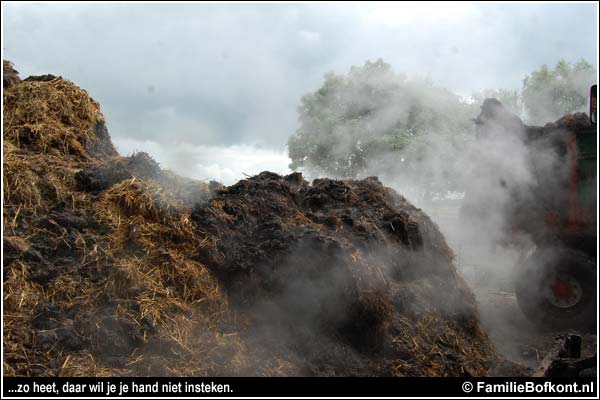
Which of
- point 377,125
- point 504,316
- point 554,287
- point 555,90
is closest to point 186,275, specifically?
point 554,287

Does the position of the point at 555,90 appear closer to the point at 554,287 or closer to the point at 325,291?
the point at 554,287

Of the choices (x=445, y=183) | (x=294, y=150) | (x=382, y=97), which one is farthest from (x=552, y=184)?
(x=294, y=150)

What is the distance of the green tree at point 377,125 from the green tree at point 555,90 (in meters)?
1.86

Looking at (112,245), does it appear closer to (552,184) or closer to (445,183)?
(552,184)

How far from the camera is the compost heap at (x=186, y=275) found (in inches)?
147

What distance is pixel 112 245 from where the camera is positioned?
13.8ft

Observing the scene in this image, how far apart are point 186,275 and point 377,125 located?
13001mm

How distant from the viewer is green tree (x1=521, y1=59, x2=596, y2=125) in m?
13.7

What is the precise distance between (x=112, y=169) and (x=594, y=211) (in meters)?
6.13

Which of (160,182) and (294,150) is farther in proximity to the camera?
(294,150)

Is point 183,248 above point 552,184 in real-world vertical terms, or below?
below
